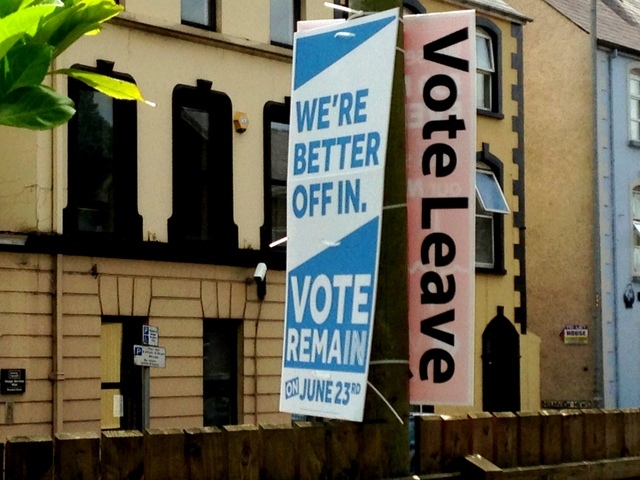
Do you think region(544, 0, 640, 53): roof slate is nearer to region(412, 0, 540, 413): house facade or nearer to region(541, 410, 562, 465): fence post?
region(412, 0, 540, 413): house facade

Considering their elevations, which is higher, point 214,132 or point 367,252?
point 214,132

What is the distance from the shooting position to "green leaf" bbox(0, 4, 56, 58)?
294cm

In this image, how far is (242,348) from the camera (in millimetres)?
20938

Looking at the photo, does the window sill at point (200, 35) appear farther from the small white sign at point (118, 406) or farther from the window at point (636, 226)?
the window at point (636, 226)

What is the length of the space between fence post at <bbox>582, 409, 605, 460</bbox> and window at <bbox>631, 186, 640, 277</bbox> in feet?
78.1

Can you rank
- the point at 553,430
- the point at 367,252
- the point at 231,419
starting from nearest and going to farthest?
the point at 367,252, the point at 553,430, the point at 231,419

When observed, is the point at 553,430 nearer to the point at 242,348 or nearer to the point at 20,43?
the point at 20,43

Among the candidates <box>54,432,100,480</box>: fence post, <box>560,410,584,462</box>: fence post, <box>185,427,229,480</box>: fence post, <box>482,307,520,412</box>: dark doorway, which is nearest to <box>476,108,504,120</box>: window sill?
<box>482,307,520,412</box>: dark doorway

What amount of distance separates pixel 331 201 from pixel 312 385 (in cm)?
84

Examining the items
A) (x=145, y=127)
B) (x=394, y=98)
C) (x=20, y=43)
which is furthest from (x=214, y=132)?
(x=20, y=43)

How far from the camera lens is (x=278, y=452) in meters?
5.88

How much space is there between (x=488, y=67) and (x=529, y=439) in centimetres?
2019

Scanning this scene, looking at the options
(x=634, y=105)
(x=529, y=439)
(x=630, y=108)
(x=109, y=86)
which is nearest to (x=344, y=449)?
(x=529, y=439)

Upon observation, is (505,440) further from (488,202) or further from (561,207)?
(561,207)
